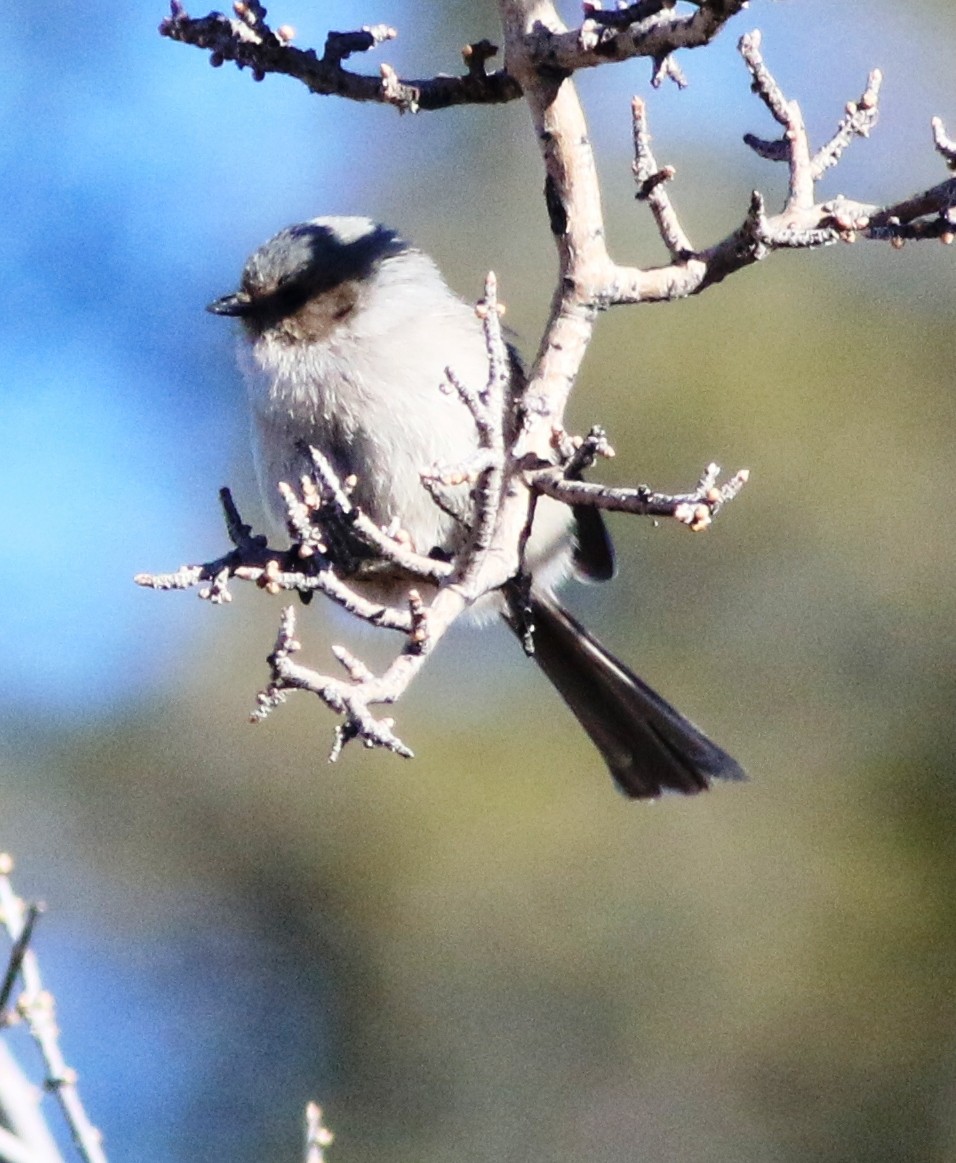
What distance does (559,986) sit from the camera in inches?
323

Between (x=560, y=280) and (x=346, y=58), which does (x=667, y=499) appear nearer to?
(x=560, y=280)

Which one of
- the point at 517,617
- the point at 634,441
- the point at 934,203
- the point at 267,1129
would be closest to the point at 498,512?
the point at 517,617

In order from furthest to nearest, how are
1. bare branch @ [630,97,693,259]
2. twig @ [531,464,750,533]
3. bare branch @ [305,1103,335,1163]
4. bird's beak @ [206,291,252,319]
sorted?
bird's beak @ [206,291,252,319] < bare branch @ [630,97,693,259] < twig @ [531,464,750,533] < bare branch @ [305,1103,335,1163]

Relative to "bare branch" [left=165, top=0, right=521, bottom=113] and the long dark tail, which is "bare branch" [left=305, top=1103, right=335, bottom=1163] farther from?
the long dark tail

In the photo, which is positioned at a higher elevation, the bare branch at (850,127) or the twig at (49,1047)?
the bare branch at (850,127)

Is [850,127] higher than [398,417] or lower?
lower

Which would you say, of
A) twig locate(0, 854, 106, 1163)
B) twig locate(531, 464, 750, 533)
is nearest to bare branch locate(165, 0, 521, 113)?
twig locate(531, 464, 750, 533)

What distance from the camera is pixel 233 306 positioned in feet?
13.4

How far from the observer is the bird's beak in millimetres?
4074

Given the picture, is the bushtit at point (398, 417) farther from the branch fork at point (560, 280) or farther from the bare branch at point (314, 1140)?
the bare branch at point (314, 1140)

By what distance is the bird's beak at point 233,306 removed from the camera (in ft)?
13.4

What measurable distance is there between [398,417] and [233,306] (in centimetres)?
64

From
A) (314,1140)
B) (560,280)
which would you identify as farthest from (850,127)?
(314,1140)

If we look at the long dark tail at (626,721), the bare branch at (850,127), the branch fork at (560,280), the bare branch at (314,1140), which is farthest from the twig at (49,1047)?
the long dark tail at (626,721)
